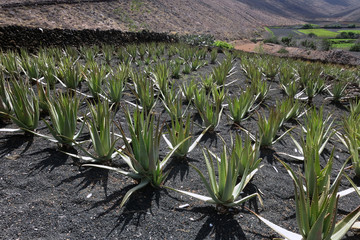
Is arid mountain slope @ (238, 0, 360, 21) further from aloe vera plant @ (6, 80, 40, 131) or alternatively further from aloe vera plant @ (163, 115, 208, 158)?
aloe vera plant @ (6, 80, 40, 131)

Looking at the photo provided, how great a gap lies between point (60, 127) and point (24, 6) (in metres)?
14.3

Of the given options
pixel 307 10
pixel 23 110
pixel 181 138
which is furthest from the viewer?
pixel 307 10

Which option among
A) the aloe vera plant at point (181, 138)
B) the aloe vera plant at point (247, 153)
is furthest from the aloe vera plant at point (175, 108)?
the aloe vera plant at point (247, 153)

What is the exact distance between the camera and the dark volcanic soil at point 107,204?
1.34 m

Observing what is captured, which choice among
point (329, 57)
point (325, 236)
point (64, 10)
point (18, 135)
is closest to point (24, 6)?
point (64, 10)

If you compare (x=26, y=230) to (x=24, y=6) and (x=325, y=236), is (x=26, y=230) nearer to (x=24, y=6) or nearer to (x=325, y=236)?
(x=325, y=236)

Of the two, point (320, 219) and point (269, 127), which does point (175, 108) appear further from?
point (320, 219)

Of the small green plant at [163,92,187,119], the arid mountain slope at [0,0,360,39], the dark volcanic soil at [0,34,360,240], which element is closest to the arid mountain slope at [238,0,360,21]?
the arid mountain slope at [0,0,360,39]

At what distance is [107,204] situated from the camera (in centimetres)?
151

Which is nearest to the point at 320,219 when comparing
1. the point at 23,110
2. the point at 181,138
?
the point at 181,138

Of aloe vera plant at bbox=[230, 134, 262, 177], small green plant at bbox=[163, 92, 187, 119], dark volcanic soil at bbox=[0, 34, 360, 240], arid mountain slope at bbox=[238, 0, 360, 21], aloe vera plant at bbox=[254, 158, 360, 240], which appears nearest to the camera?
aloe vera plant at bbox=[254, 158, 360, 240]

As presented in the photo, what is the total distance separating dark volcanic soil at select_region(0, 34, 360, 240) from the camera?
1.34 meters

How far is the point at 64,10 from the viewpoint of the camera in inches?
594

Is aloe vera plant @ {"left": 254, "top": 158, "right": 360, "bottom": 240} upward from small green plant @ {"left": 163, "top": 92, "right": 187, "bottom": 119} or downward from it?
upward
